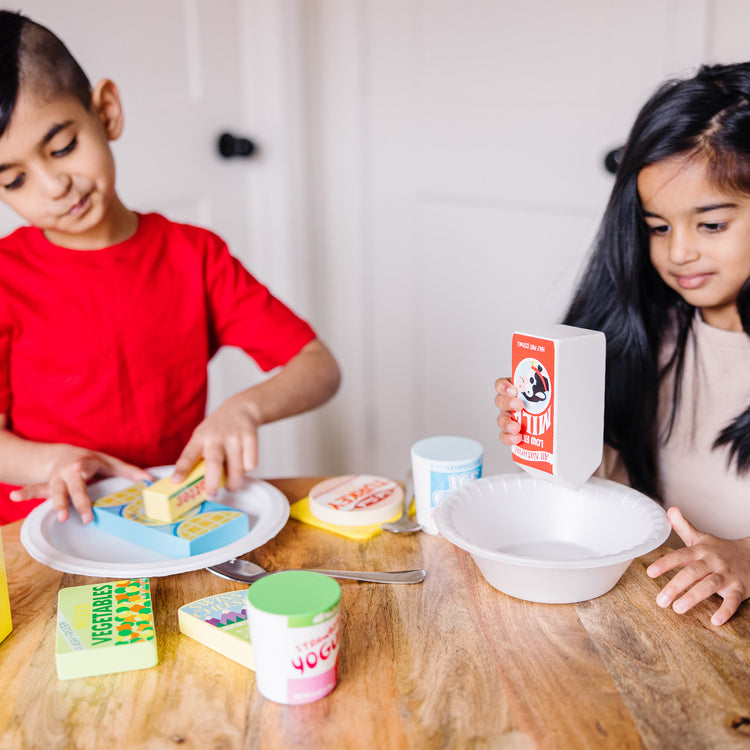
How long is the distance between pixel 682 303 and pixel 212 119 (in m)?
1.18

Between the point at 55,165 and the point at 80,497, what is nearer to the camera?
the point at 80,497

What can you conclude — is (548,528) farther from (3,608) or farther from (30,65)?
(30,65)

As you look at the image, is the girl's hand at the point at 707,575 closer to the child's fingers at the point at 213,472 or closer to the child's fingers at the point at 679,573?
the child's fingers at the point at 679,573

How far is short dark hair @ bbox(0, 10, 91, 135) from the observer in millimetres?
1053

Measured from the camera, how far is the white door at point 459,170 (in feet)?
5.74

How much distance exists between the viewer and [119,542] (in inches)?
38.1

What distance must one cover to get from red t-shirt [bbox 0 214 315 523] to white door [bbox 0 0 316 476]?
367 millimetres

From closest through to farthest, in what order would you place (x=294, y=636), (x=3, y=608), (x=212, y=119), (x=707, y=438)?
(x=294, y=636), (x=3, y=608), (x=707, y=438), (x=212, y=119)

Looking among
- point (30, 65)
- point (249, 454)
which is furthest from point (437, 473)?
point (30, 65)

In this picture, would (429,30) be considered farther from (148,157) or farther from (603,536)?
(603,536)

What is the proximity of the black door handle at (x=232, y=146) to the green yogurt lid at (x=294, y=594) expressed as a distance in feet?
4.90

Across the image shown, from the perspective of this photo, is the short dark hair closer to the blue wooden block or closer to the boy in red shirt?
the boy in red shirt

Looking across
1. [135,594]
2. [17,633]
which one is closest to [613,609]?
[135,594]

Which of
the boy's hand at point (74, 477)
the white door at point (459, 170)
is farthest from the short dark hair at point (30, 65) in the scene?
the white door at point (459, 170)
